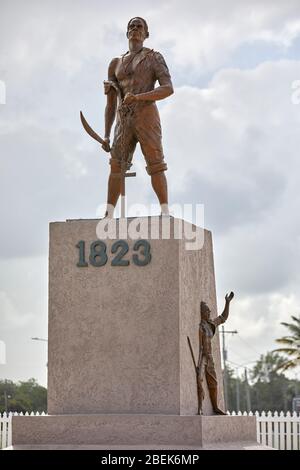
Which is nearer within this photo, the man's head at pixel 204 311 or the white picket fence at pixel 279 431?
the man's head at pixel 204 311

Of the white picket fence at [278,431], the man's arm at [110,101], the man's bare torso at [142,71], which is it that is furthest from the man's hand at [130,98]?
the white picket fence at [278,431]

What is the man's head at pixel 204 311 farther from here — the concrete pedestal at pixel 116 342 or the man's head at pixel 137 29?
the man's head at pixel 137 29

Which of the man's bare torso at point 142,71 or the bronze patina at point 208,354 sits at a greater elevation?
the man's bare torso at point 142,71

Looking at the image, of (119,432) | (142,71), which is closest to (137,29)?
(142,71)

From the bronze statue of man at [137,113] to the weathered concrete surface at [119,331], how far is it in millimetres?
896

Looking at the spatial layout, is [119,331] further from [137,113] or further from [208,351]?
[137,113]

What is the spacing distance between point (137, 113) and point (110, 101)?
19.4 inches

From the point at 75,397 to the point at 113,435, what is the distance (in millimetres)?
778

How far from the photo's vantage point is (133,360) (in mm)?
11742

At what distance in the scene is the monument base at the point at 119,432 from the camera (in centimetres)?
1110

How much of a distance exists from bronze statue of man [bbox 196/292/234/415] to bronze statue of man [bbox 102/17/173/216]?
4.22 feet
